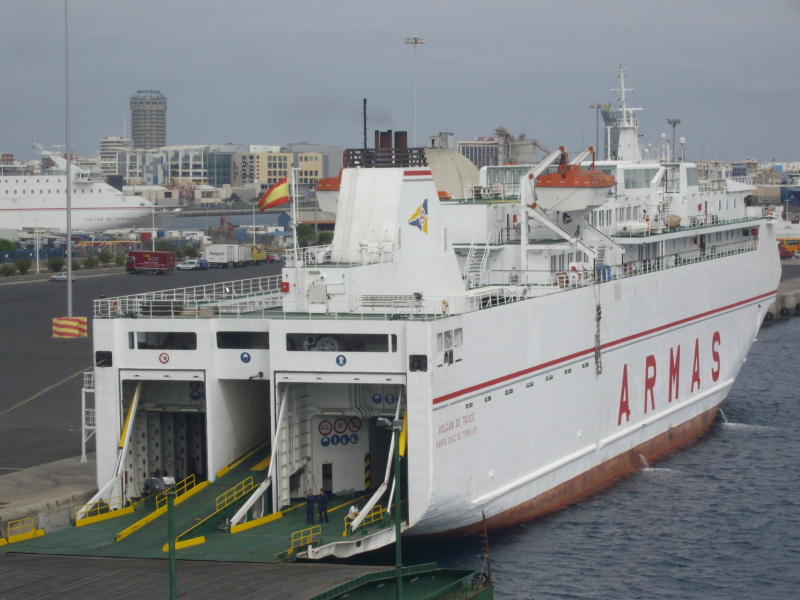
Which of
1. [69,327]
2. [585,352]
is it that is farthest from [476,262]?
[69,327]

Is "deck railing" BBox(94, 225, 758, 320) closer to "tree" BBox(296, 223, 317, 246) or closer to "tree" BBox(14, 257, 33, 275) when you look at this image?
"tree" BBox(14, 257, 33, 275)

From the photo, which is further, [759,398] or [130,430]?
[759,398]

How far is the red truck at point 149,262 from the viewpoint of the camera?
86812mm

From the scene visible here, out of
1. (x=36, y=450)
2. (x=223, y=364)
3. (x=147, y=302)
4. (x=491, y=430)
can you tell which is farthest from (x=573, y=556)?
(x=36, y=450)

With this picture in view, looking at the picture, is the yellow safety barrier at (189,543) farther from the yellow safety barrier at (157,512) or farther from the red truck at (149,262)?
the red truck at (149,262)

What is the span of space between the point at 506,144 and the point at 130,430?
24448mm

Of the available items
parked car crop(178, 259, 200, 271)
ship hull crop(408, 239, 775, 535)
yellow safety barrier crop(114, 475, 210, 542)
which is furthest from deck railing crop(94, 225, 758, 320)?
parked car crop(178, 259, 200, 271)

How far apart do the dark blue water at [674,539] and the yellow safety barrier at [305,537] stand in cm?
284

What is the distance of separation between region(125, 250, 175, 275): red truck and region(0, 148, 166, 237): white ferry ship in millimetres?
40986

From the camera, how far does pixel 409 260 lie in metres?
26.6

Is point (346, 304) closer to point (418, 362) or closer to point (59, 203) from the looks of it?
point (418, 362)

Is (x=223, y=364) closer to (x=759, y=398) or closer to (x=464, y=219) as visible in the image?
(x=464, y=219)

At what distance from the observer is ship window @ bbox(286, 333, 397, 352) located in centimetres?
2297

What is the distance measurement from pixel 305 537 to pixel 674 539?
8994 mm
